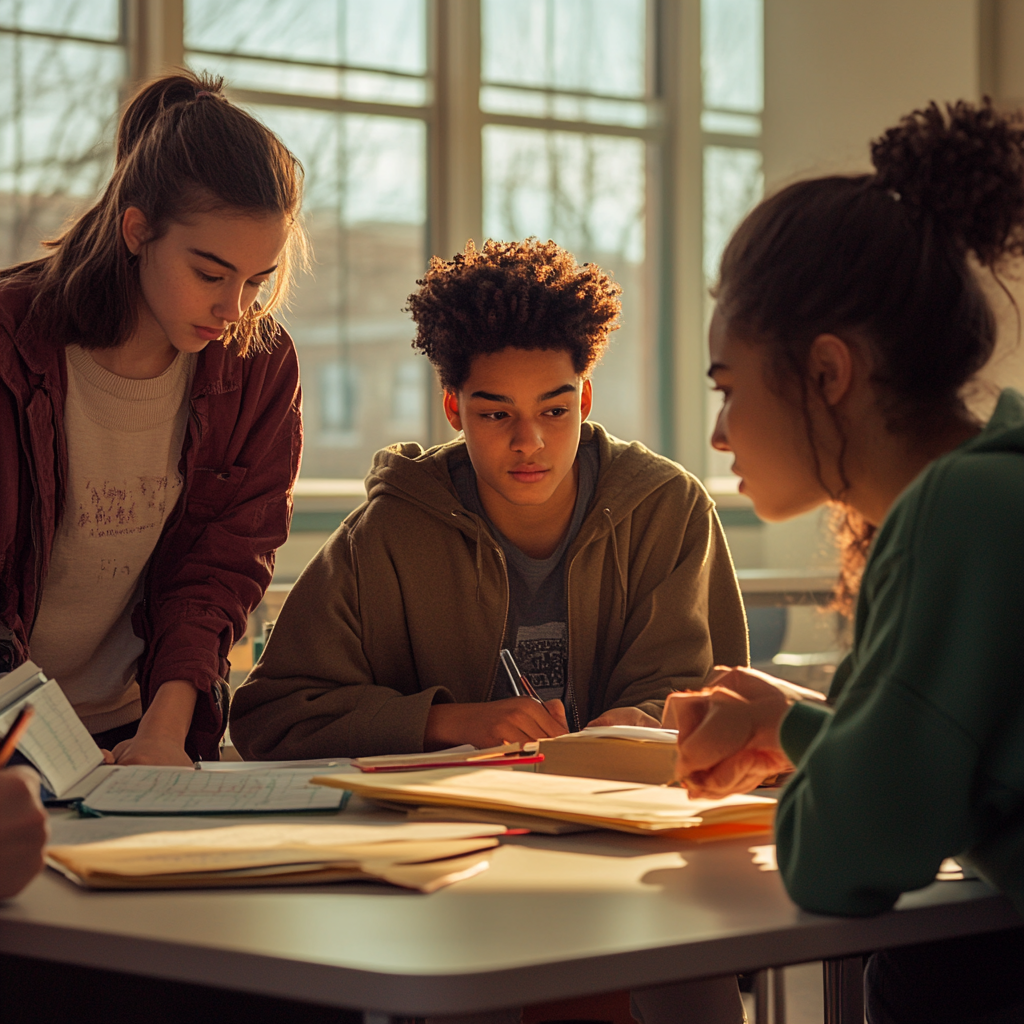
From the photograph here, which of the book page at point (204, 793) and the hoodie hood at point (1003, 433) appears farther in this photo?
the book page at point (204, 793)

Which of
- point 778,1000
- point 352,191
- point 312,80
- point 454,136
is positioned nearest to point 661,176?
point 454,136

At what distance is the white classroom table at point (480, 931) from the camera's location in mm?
611

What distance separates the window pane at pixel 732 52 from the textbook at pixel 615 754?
4.89 meters

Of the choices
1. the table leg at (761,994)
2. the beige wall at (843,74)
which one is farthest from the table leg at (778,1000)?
the beige wall at (843,74)

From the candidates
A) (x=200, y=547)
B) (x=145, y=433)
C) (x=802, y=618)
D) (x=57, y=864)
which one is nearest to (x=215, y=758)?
(x=200, y=547)

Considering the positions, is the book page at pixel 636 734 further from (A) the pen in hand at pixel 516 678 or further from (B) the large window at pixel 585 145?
(B) the large window at pixel 585 145

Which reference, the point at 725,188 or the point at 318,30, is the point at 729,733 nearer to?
the point at 318,30

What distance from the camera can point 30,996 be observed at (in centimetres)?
98

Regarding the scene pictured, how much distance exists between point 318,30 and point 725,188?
1969 mm

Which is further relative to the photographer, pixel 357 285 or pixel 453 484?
pixel 357 285

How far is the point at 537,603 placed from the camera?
168cm

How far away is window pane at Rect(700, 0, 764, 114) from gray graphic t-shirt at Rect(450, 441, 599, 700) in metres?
4.28

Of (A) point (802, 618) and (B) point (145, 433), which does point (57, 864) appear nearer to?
(B) point (145, 433)

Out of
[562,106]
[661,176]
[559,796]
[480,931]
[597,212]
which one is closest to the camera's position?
[480,931]
